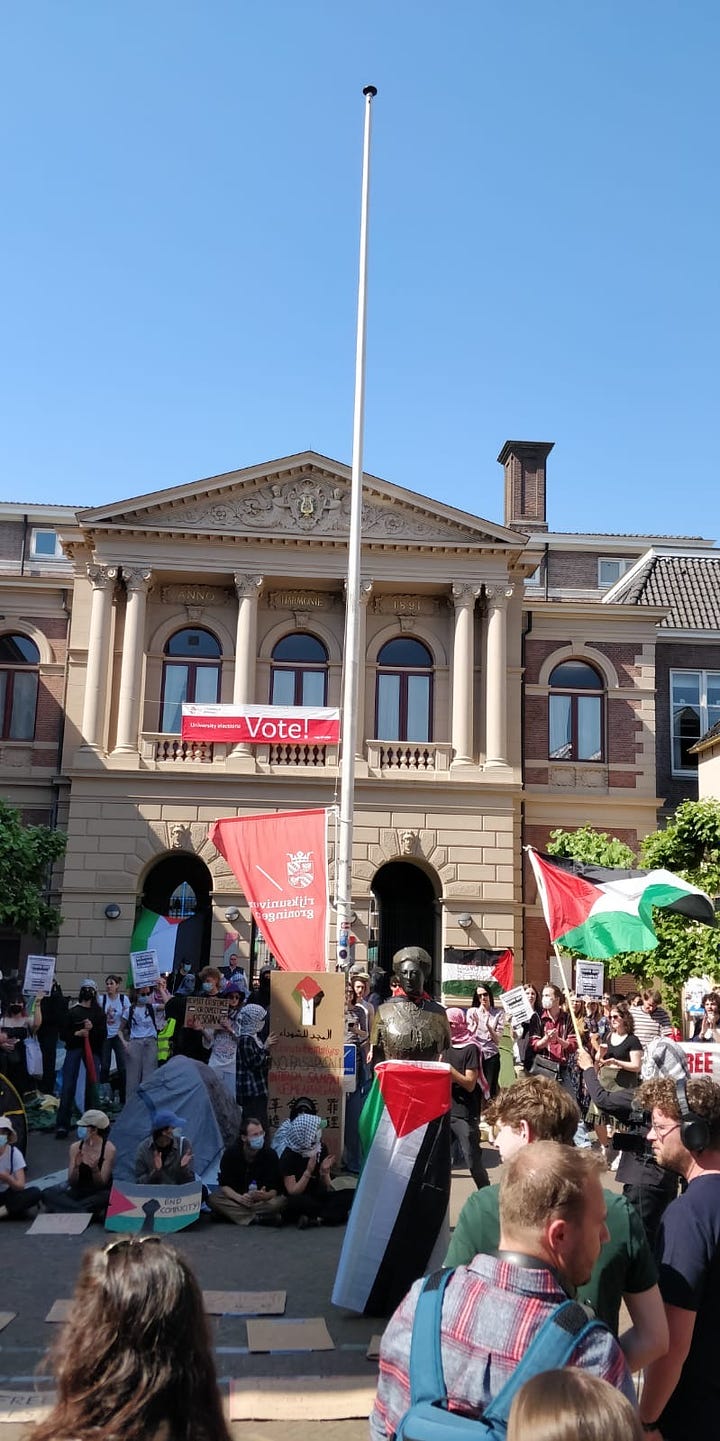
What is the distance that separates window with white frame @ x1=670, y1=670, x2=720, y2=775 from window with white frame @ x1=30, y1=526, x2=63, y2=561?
24.8m

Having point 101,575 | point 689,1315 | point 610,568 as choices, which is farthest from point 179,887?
point 689,1315

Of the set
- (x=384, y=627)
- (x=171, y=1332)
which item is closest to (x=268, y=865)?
(x=171, y=1332)

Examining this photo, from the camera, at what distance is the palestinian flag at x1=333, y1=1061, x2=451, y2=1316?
7266 mm

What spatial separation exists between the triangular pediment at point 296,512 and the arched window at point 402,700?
2997 millimetres

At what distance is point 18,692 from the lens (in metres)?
28.4

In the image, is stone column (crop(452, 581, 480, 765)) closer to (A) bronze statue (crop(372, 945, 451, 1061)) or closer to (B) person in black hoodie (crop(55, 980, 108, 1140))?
(B) person in black hoodie (crop(55, 980, 108, 1140))

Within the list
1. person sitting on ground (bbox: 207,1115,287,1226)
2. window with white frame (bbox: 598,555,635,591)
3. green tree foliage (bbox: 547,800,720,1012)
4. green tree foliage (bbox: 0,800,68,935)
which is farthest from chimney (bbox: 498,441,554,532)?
person sitting on ground (bbox: 207,1115,287,1226)

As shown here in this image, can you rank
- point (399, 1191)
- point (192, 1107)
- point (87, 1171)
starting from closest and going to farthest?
point (399, 1191) → point (87, 1171) → point (192, 1107)

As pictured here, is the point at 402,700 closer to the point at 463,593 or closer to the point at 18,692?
the point at 463,593

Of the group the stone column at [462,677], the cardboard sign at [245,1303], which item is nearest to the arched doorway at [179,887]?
the stone column at [462,677]

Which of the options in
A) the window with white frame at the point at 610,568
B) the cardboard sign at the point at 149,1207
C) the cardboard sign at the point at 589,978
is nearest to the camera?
the cardboard sign at the point at 149,1207

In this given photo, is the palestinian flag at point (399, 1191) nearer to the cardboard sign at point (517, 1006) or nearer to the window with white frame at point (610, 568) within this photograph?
the cardboard sign at point (517, 1006)

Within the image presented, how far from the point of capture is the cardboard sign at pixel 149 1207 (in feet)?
30.6

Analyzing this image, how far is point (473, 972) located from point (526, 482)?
2220cm
